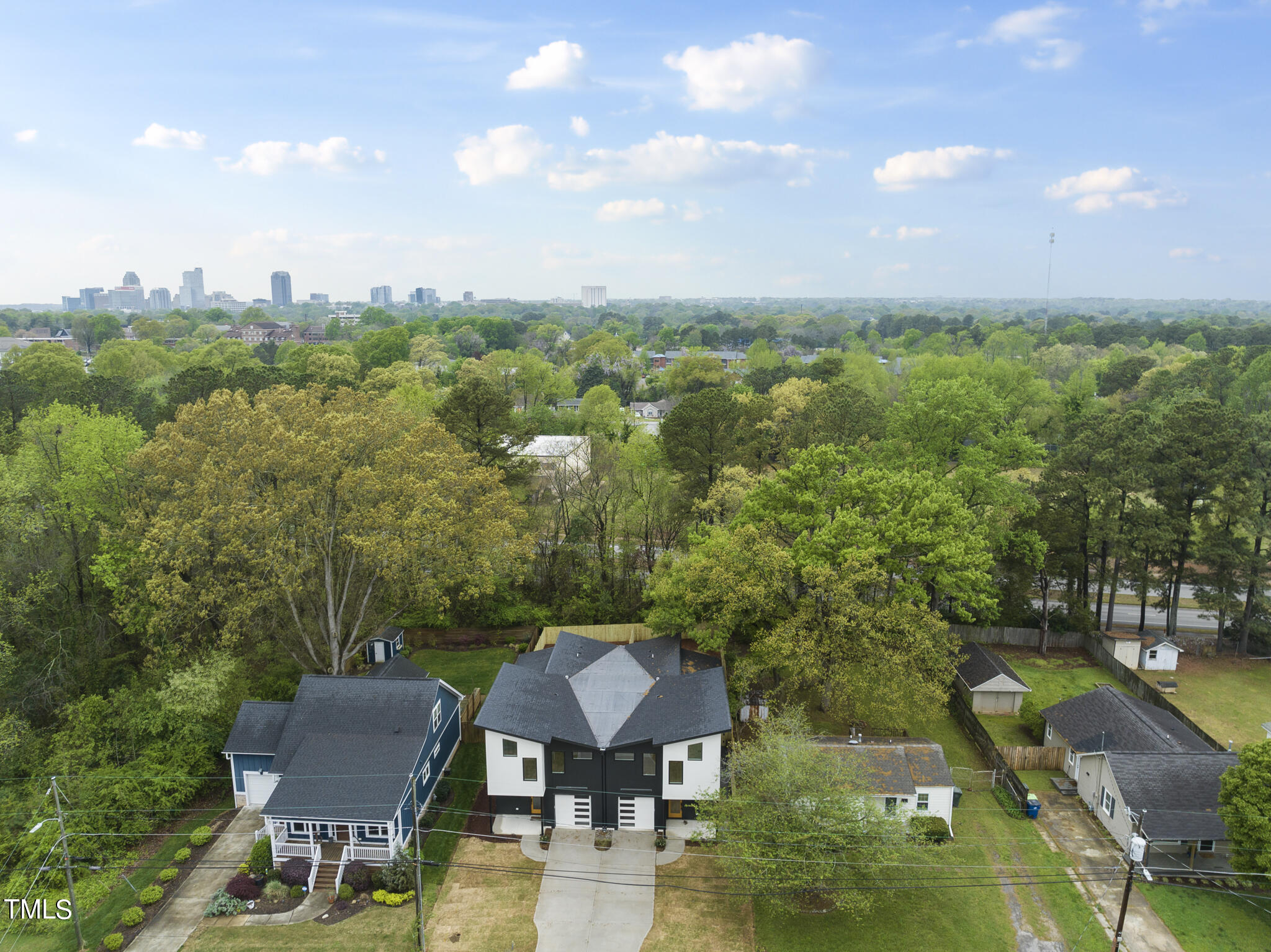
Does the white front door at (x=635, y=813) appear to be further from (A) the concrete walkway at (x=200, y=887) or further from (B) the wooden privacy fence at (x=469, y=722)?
(A) the concrete walkway at (x=200, y=887)

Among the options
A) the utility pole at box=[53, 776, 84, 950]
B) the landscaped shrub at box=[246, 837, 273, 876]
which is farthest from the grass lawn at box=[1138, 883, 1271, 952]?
the utility pole at box=[53, 776, 84, 950]

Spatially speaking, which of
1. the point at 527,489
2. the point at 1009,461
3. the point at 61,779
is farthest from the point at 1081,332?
the point at 61,779

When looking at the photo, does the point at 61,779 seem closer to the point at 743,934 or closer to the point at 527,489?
the point at 743,934

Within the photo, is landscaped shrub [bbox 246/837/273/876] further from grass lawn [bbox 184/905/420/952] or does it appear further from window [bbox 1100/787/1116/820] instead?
window [bbox 1100/787/1116/820]

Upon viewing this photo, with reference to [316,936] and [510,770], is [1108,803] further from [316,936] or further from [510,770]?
[316,936]

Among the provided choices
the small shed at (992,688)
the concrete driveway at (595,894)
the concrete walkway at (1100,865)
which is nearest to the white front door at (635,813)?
the concrete driveway at (595,894)
